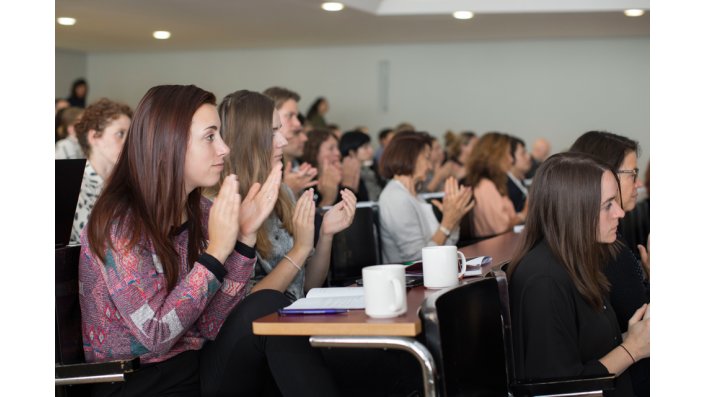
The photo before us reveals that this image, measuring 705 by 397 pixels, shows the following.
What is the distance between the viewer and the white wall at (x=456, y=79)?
418 inches

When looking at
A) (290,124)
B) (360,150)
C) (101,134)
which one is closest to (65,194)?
(101,134)

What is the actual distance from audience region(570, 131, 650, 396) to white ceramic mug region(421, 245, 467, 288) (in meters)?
0.48

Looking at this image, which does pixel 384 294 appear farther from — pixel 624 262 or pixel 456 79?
pixel 456 79

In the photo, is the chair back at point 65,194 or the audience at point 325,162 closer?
the chair back at point 65,194

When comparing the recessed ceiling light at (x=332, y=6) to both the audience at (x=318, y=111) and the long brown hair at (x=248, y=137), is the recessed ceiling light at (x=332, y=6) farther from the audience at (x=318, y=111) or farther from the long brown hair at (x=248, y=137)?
the long brown hair at (x=248, y=137)

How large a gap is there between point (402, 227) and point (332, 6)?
3189mm

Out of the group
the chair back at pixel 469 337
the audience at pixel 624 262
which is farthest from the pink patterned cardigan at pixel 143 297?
the audience at pixel 624 262

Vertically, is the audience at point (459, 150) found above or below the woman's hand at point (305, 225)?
above

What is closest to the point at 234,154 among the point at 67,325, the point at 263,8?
the point at 67,325

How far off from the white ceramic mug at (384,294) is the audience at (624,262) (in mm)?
777

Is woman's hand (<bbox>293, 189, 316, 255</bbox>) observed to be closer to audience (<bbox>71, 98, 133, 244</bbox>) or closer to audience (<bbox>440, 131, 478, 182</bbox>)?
audience (<bbox>71, 98, 133, 244</bbox>)

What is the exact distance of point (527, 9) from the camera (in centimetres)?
747

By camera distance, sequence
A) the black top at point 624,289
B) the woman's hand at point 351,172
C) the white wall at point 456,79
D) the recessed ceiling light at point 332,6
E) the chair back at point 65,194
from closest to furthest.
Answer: the chair back at point 65,194
the black top at point 624,289
the woman's hand at point 351,172
the recessed ceiling light at point 332,6
the white wall at point 456,79
